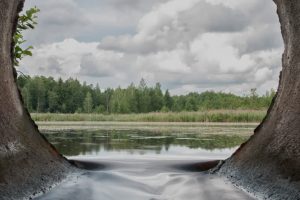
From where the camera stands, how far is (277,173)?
4.55 metres

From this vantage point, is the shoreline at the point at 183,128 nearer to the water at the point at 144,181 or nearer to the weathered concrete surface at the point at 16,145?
the water at the point at 144,181

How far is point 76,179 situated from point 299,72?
2.67 m

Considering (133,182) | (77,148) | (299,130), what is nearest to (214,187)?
(133,182)

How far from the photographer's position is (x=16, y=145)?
192 inches

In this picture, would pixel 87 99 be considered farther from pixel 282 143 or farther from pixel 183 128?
pixel 282 143

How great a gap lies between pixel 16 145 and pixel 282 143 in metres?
2.40

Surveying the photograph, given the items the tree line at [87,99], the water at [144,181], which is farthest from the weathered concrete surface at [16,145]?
the tree line at [87,99]

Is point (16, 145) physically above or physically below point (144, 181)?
above

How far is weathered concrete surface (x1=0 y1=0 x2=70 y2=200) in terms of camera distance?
174 inches

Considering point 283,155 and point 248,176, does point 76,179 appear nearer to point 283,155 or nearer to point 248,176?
point 248,176

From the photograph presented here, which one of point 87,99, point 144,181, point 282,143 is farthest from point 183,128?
point 87,99

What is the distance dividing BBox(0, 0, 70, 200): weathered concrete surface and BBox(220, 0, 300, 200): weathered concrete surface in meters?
2.00

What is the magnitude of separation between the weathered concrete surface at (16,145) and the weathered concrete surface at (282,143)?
200 centimetres

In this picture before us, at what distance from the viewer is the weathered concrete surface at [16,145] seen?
14.5 ft
